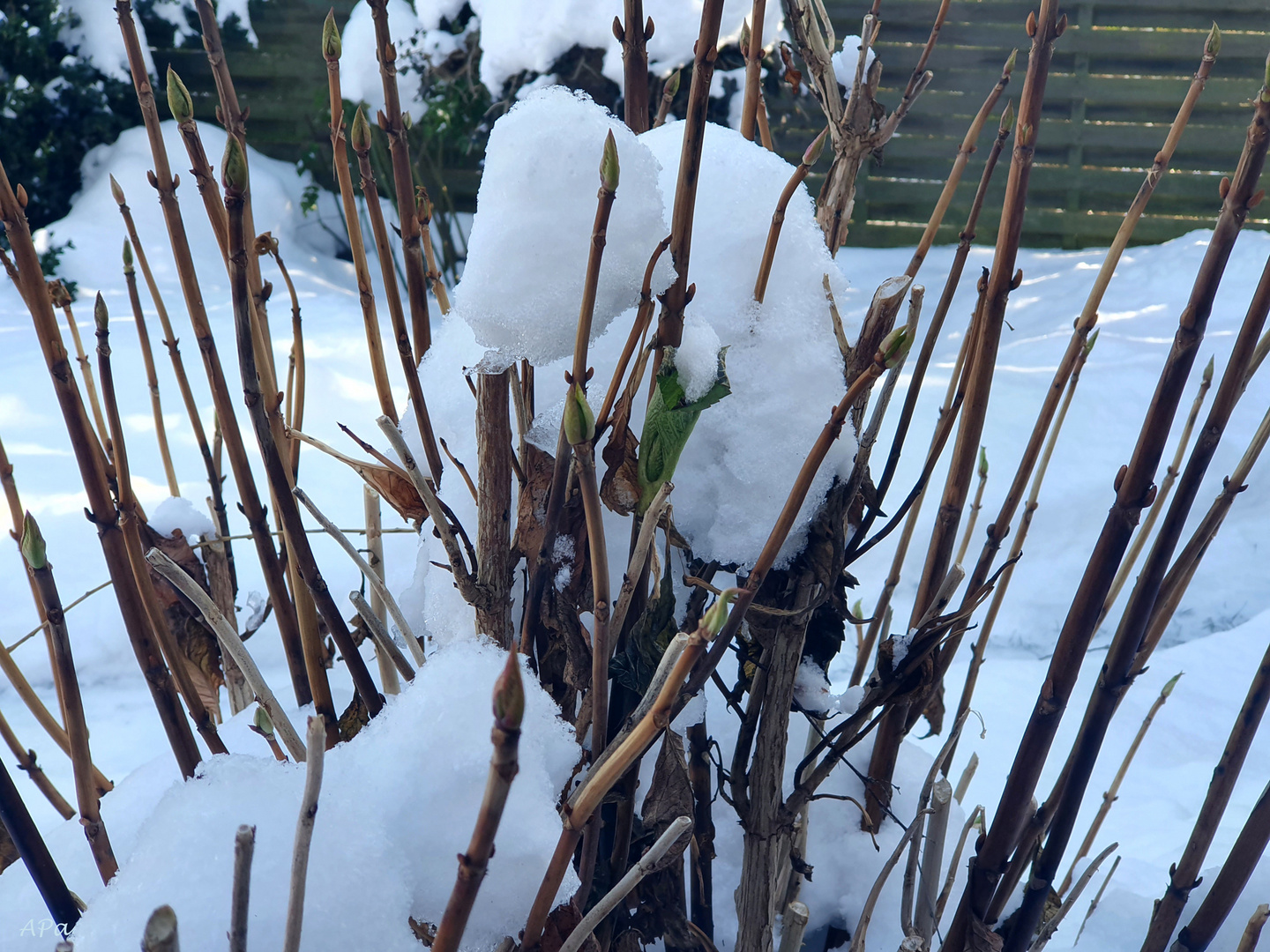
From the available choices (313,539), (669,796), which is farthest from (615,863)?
(313,539)

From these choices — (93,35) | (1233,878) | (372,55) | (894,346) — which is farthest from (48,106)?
(1233,878)

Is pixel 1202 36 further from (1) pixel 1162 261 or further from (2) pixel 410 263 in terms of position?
(2) pixel 410 263

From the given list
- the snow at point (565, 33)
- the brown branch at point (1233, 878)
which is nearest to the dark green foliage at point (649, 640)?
the brown branch at point (1233, 878)

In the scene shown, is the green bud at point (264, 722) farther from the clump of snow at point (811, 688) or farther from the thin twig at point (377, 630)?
the clump of snow at point (811, 688)

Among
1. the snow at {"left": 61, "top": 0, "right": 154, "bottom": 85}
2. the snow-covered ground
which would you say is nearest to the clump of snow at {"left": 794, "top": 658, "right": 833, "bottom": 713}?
the snow-covered ground

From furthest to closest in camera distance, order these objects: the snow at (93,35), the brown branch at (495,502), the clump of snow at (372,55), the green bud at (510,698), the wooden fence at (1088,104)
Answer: the wooden fence at (1088,104)
the snow at (93,35)
the clump of snow at (372,55)
the brown branch at (495,502)
the green bud at (510,698)

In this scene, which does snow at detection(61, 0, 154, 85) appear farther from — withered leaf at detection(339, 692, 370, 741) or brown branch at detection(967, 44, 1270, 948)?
brown branch at detection(967, 44, 1270, 948)
